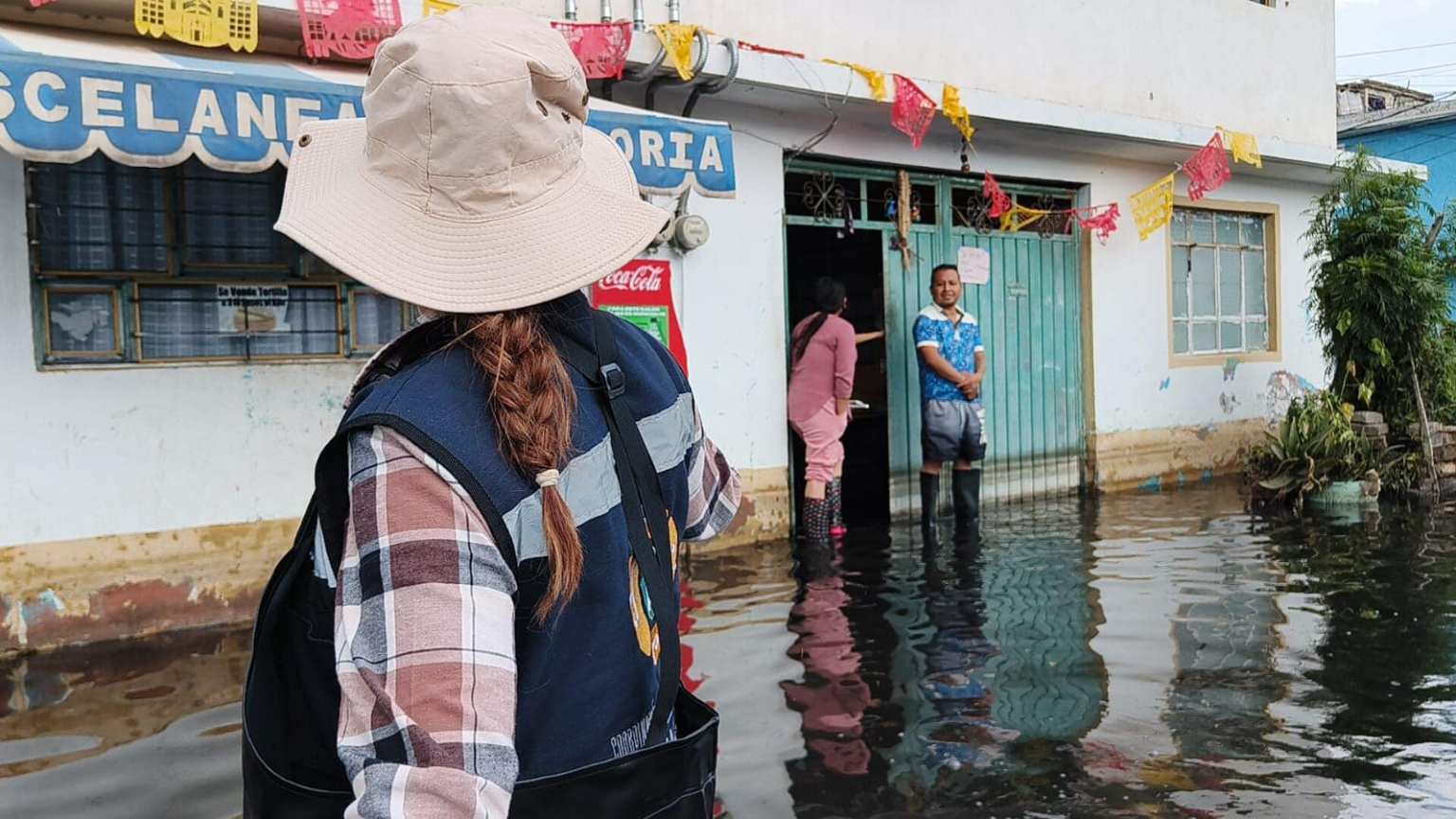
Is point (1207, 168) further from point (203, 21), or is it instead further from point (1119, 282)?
point (203, 21)

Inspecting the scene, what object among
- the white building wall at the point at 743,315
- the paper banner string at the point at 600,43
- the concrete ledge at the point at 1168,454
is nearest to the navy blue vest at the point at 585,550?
the paper banner string at the point at 600,43

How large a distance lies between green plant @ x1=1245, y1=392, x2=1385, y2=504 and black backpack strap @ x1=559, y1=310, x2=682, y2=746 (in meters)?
8.65

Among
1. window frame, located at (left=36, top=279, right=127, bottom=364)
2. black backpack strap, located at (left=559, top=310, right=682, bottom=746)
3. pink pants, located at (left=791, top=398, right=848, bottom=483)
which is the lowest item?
→ pink pants, located at (left=791, top=398, right=848, bottom=483)

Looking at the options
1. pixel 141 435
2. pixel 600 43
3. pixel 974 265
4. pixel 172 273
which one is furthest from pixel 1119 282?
pixel 141 435

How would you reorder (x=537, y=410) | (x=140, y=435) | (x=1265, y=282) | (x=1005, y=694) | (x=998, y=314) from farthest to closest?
1. (x=1265, y=282)
2. (x=998, y=314)
3. (x=140, y=435)
4. (x=1005, y=694)
5. (x=537, y=410)

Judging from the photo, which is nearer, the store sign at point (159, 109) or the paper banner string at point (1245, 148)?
the store sign at point (159, 109)

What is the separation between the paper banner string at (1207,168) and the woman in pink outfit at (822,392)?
12.8ft

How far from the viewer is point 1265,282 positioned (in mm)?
11984

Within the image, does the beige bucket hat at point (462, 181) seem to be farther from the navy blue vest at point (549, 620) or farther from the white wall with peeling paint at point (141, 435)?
the white wall with peeling paint at point (141, 435)

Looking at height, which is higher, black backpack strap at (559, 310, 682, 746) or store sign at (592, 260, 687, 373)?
store sign at (592, 260, 687, 373)

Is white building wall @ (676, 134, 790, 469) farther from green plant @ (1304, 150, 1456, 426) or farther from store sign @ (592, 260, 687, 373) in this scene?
green plant @ (1304, 150, 1456, 426)

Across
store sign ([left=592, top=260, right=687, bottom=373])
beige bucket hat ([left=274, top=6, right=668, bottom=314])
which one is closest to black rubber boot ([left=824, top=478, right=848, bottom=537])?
store sign ([left=592, top=260, right=687, bottom=373])

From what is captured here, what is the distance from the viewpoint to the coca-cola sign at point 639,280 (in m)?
6.76

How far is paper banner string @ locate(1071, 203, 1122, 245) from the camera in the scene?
9812mm
